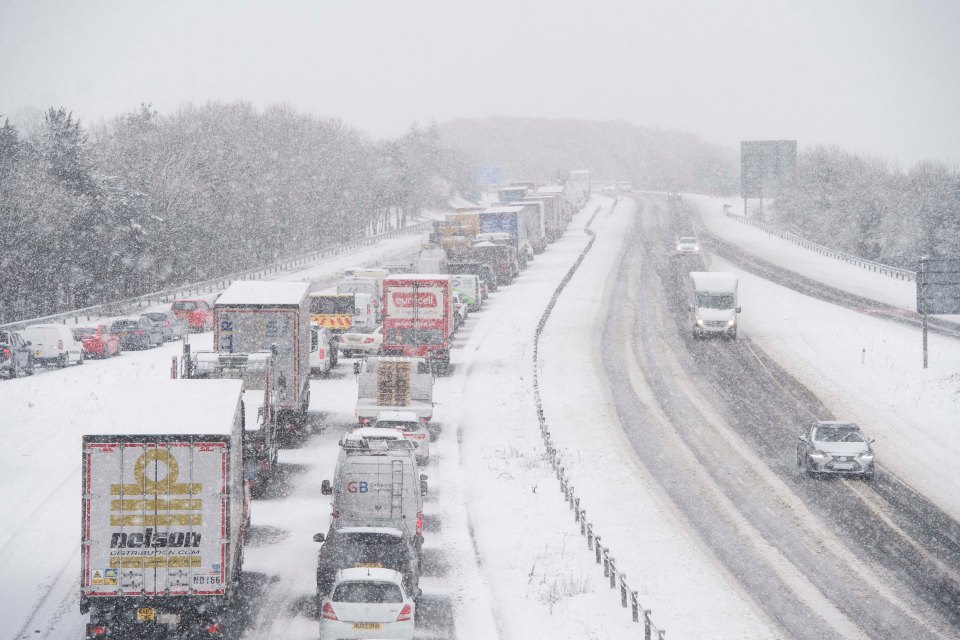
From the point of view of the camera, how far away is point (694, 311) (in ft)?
172

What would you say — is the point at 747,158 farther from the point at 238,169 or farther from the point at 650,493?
the point at 650,493

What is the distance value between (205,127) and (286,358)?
9584 cm

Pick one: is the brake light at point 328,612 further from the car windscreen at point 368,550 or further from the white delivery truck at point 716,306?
the white delivery truck at point 716,306

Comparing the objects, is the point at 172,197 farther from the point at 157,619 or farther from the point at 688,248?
the point at 157,619

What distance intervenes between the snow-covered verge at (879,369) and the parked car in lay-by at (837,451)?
1473 millimetres

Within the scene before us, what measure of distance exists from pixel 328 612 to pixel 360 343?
28.7 meters

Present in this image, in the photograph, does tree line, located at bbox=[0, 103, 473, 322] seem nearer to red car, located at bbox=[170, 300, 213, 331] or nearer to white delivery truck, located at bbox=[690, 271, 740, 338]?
red car, located at bbox=[170, 300, 213, 331]

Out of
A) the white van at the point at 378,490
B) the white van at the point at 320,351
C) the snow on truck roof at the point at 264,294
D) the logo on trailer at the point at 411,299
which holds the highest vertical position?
the snow on truck roof at the point at 264,294

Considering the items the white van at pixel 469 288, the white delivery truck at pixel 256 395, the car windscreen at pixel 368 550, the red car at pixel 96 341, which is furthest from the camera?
the white van at pixel 469 288

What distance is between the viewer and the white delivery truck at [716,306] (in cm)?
5150

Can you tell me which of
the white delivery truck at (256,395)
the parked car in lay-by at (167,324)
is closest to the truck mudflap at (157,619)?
the white delivery truck at (256,395)

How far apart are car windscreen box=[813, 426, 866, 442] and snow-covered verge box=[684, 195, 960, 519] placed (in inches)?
68.5

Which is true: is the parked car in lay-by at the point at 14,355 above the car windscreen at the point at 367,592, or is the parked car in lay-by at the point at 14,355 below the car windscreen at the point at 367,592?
above

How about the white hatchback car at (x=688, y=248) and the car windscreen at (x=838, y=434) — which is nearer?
the car windscreen at (x=838, y=434)
